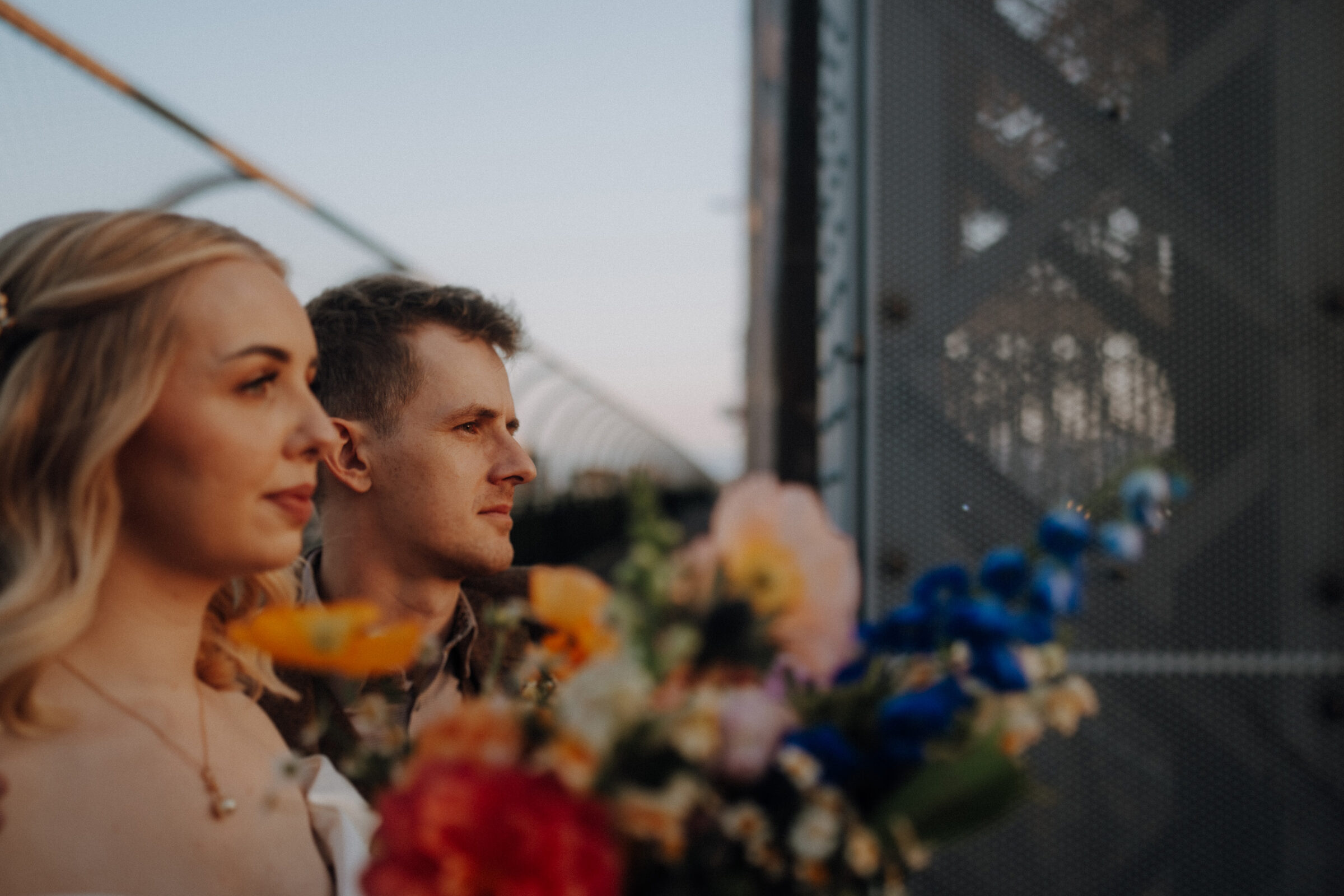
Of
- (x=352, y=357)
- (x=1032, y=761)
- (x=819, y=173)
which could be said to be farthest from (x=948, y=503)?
(x=819, y=173)

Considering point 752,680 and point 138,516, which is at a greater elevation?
point 752,680

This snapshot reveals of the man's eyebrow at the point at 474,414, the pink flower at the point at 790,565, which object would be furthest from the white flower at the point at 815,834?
the man's eyebrow at the point at 474,414

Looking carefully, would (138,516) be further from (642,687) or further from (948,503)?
(948,503)

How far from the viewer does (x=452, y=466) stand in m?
1.67

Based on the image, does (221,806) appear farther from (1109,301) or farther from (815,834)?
(1109,301)

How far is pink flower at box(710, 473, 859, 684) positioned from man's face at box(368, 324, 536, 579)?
95 centimetres

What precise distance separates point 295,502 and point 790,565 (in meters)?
0.66

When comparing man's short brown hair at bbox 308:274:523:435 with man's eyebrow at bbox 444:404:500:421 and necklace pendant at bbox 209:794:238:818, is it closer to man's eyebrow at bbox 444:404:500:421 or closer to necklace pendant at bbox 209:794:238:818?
man's eyebrow at bbox 444:404:500:421

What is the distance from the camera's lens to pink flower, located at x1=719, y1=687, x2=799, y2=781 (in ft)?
2.16

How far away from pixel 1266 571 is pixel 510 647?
2.15 m

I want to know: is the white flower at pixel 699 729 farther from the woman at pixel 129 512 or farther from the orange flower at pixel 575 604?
the woman at pixel 129 512

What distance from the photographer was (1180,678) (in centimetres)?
257

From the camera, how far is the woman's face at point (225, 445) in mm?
1026

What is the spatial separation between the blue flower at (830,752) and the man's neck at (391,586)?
3.85 ft
